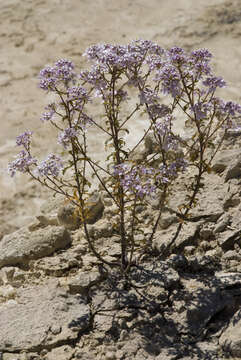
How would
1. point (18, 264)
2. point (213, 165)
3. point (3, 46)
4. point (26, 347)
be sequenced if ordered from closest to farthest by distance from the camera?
1. point (26, 347)
2. point (18, 264)
3. point (213, 165)
4. point (3, 46)

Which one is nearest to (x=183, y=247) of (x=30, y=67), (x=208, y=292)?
(x=208, y=292)

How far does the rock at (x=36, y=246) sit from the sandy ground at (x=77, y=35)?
2.61 m

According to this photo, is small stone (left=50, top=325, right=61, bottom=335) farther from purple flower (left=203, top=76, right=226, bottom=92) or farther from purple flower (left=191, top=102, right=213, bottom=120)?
purple flower (left=203, top=76, right=226, bottom=92)

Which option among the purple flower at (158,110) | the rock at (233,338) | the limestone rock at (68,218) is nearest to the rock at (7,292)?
the limestone rock at (68,218)

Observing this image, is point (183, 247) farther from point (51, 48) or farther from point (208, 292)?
point (51, 48)

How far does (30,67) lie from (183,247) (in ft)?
22.5

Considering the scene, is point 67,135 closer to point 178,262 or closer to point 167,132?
point 167,132

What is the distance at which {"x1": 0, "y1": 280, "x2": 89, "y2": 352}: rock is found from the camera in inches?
140

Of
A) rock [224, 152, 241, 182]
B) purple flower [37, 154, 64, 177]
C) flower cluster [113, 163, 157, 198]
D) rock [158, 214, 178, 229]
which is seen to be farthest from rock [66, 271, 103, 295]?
rock [224, 152, 241, 182]

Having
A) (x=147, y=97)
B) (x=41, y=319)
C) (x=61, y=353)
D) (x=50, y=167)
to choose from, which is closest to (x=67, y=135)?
(x=50, y=167)

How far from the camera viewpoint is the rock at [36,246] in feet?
15.4

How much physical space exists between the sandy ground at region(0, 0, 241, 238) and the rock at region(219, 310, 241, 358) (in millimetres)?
4475

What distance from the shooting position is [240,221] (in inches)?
171

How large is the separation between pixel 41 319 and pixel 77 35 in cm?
843
